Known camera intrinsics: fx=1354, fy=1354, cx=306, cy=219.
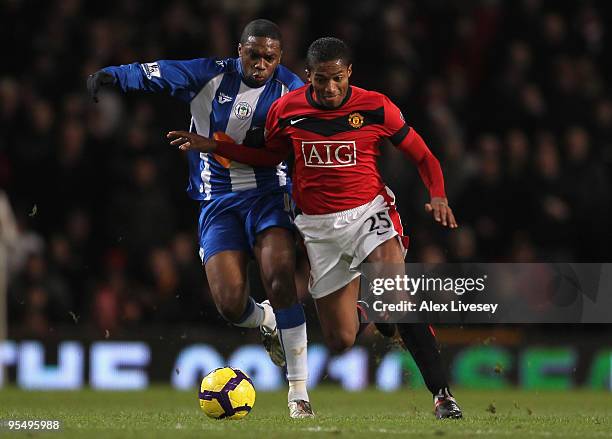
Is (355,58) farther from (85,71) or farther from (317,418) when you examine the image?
(317,418)

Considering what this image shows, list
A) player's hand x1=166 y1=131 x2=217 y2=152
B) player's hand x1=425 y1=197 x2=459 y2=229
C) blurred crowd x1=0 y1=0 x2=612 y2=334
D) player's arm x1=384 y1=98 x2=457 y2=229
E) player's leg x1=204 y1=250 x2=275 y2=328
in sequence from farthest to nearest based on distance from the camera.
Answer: blurred crowd x1=0 y1=0 x2=612 y2=334
player's leg x1=204 y1=250 x2=275 y2=328
player's hand x1=166 y1=131 x2=217 y2=152
player's arm x1=384 y1=98 x2=457 y2=229
player's hand x1=425 y1=197 x2=459 y2=229

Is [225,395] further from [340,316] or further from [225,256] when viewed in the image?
[225,256]

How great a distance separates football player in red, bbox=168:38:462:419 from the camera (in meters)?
7.47

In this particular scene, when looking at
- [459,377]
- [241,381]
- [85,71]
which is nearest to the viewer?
[241,381]

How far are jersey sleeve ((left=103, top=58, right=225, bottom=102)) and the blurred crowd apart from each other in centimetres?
365

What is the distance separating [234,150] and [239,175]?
320mm

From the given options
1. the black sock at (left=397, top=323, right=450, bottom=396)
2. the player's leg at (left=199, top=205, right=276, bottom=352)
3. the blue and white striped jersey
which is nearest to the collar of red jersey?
the blue and white striped jersey

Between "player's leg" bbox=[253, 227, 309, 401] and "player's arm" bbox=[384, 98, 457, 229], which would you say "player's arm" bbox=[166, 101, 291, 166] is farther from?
"player's arm" bbox=[384, 98, 457, 229]

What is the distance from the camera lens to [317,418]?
Result: 7625mm

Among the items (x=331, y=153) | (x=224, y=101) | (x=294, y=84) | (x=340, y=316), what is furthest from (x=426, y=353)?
(x=224, y=101)

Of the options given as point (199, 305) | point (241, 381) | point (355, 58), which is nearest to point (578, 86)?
point (355, 58)

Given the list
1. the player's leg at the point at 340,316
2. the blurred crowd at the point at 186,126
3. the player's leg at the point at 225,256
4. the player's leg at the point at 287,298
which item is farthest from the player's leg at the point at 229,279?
the blurred crowd at the point at 186,126

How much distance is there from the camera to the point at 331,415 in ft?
26.8

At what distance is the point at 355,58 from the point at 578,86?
2260 millimetres
